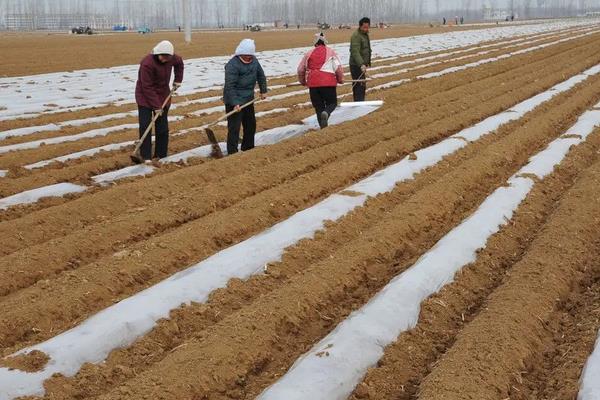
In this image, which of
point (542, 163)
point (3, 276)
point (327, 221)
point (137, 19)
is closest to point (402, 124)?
point (542, 163)

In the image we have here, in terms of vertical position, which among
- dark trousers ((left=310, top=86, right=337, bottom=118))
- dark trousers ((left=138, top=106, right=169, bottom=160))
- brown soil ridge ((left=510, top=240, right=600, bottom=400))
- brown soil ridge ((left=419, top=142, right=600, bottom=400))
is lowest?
brown soil ridge ((left=510, top=240, right=600, bottom=400))

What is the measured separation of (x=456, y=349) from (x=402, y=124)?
665 cm

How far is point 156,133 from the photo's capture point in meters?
8.36

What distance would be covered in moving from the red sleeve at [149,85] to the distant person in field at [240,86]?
0.84 meters

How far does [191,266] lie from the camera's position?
16.6 feet

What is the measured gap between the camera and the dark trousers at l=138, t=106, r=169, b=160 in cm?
828

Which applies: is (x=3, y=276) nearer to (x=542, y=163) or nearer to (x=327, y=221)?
(x=327, y=221)

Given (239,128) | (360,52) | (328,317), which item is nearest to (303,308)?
(328,317)

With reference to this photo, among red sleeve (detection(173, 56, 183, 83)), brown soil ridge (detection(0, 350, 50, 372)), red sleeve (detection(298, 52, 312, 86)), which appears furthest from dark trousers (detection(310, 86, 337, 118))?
brown soil ridge (detection(0, 350, 50, 372))

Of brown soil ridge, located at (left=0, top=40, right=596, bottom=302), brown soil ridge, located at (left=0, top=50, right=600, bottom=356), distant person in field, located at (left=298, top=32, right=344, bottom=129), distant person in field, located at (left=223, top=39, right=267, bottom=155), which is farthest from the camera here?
distant person in field, located at (left=298, top=32, right=344, bottom=129)

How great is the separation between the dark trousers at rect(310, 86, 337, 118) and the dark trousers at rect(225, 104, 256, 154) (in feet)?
4.32

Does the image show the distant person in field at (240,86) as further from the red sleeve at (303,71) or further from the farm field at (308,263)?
the red sleeve at (303,71)

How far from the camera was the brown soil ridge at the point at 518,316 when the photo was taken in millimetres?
3547

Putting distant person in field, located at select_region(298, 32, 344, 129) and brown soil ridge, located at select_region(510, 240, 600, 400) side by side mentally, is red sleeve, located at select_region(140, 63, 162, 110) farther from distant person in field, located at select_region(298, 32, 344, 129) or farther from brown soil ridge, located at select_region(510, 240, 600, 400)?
brown soil ridge, located at select_region(510, 240, 600, 400)
